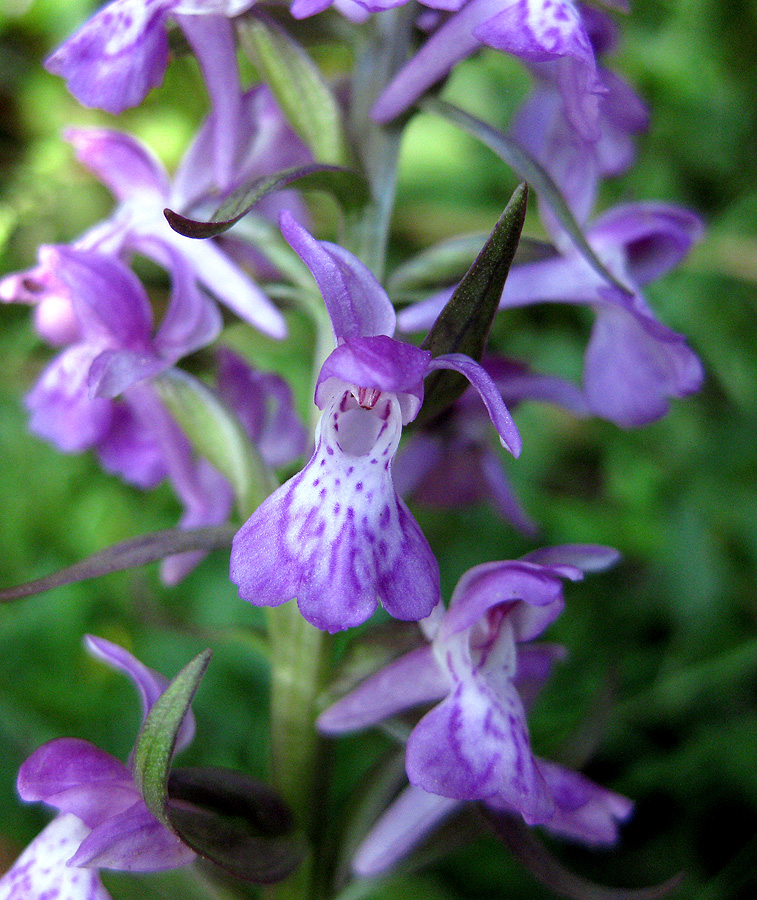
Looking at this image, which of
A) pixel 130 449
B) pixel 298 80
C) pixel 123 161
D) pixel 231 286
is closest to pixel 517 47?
pixel 298 80

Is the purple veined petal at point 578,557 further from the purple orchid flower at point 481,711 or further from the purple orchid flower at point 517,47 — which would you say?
the purple orchid flower at point 517,47

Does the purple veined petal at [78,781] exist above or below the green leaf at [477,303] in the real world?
below

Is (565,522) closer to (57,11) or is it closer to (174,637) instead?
(174,637)

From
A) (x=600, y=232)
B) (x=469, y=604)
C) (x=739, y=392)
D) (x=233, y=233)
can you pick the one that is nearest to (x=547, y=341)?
(x=739, y=392)

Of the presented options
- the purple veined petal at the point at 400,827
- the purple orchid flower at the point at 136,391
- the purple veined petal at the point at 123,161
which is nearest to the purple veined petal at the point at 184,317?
the purple orchid flower at the point at 136,391

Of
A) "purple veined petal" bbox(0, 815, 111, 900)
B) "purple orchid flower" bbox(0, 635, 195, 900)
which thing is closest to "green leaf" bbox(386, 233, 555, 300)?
"purple orchid flower" bbox(0, 635, 195, 900)

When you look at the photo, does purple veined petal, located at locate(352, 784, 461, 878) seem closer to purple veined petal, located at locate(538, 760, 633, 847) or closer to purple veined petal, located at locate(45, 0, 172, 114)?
purple veined petal, located at locate(538, 760, 633, 847)
